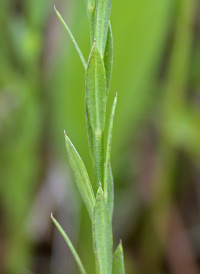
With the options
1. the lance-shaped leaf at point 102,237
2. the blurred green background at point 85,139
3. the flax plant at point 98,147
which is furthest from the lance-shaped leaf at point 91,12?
the blurred green background at point 85,139

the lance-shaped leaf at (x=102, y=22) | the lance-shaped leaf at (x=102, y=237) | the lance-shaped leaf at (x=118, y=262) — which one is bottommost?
the lance-shaped leaf at (x=118, y=262)

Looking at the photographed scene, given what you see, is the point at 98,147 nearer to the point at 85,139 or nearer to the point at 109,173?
the point at 109,173

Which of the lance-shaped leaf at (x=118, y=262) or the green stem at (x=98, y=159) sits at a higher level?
the green stem at (x=98, y=159)

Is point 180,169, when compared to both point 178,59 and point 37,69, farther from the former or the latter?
point 37,69

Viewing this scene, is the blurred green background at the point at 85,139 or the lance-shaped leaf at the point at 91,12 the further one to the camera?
the blurred green background at the point at 85,139

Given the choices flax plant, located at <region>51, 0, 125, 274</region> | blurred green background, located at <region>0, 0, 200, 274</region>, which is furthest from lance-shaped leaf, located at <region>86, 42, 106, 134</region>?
blurred green background, located at <region>0, 0, 200, 274</region>

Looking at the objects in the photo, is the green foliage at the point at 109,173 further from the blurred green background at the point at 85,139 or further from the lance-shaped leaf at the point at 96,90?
the blurred green background at the point at 85,139

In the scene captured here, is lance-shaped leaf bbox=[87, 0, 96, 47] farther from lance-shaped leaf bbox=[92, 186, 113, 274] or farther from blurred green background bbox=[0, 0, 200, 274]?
blurred green background bbox=[0, 0, 200, 274]
